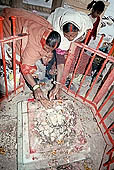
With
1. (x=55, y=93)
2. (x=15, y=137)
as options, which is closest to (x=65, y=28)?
(x=55, y=93)

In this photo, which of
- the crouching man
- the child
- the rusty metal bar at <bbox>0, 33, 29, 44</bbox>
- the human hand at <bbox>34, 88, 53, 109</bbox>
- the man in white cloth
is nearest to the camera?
the rusty metal bar at <bbox>0, 33, 29, 44</bbox>

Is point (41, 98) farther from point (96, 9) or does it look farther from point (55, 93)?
point (96, 9)

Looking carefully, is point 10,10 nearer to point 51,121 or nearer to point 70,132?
point 51,121

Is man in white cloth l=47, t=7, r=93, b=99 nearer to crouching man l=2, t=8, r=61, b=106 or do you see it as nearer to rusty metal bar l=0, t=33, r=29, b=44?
crouching man l=2, t=8, r=61, b=106

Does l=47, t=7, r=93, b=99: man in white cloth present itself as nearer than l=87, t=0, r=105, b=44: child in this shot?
Yes

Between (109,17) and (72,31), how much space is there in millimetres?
1978

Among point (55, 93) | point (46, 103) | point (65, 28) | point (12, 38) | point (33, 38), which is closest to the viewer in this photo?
point (12, 38)

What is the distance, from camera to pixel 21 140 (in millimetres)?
2057

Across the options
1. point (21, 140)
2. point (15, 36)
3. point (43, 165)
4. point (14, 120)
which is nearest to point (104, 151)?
point (43, 165)

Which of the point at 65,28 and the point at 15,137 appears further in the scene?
the point at 15,137

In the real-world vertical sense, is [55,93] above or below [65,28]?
below

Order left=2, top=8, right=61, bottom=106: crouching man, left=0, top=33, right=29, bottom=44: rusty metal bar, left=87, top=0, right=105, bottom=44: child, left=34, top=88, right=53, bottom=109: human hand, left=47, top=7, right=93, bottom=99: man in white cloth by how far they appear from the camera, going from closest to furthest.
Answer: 1. left=0, top=33, right=29, bottom=44: rusty metal bar
2. left=2, top=8, right=61, bottom=106: crouching man
3. left=47, top=7, right=93, bottom=99: man in white cloth
4. left=34, top=88, right=53, bottom=109: human hand
5. left=87, top=0, right=105, bottom=44: child

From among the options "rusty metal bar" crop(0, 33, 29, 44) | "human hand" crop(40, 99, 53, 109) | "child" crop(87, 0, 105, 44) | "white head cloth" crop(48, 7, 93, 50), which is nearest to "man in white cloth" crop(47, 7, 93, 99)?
"white head cloth" crop(48, 7, 93, 50)

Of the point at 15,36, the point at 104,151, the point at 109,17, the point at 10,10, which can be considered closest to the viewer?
the point at 15,36
